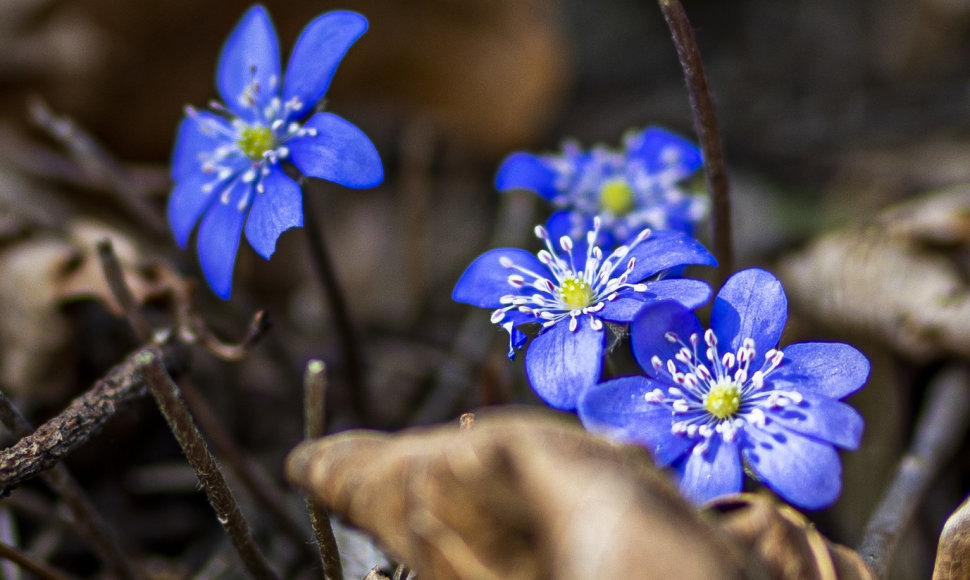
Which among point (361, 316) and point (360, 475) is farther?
point (361, 316)

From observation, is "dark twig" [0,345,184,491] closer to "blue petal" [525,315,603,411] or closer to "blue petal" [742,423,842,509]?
"blue petal" [525,315,603,411]

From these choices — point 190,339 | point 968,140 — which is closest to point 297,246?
point 190,339

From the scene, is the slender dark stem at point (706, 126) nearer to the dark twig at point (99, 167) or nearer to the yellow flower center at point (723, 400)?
the yellow flower center at point (723, 400)

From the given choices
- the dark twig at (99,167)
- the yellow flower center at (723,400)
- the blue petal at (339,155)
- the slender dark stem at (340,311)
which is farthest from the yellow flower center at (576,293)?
the dark twig at (99,167)

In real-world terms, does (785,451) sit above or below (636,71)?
below

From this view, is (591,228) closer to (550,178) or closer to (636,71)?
(550,178)

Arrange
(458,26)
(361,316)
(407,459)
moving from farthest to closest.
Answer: (458,26) < (361,316) < (407,459)
